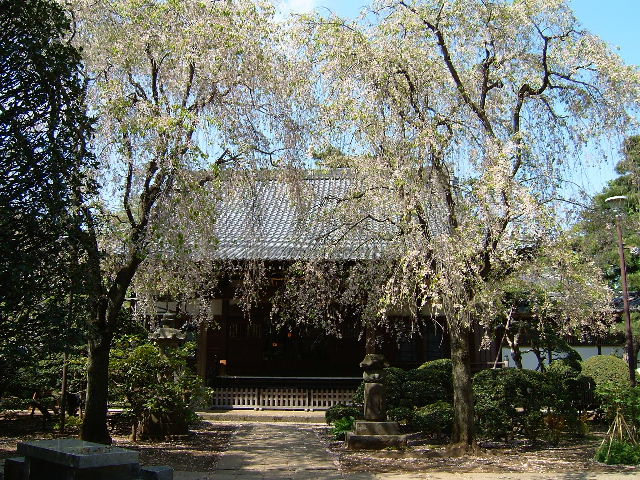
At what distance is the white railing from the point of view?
1716 centimetres

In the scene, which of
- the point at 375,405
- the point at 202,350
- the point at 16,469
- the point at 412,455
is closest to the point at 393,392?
the point at 375,405

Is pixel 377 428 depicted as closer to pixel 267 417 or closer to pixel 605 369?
pixel 267 417

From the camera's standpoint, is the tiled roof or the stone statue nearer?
the tiled roof

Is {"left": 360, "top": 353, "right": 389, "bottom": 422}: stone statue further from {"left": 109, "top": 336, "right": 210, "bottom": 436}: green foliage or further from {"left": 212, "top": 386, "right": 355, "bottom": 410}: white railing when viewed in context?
{"left": 212, "top": 386, "right": 355, "bottom": 410}: white railing

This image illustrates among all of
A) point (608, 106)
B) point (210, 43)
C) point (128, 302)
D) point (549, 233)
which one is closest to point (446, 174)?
point (549, 233)

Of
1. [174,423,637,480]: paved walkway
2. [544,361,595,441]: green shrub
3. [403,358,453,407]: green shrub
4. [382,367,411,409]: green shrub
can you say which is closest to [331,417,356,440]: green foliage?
[174,423,637,480]: paved walkway

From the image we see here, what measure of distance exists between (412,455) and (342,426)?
8.15 ft

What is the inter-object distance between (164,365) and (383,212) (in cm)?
573

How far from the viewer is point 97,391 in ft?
36.1

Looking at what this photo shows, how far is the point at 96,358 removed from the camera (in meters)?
11.1

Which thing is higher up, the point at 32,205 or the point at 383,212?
the point at 383,212

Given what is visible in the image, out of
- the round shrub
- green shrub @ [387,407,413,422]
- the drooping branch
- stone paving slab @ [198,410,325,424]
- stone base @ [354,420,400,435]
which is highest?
the drooping branch

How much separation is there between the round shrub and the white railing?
6.30 meters

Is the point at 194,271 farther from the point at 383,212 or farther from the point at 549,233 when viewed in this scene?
the point at 549,233
